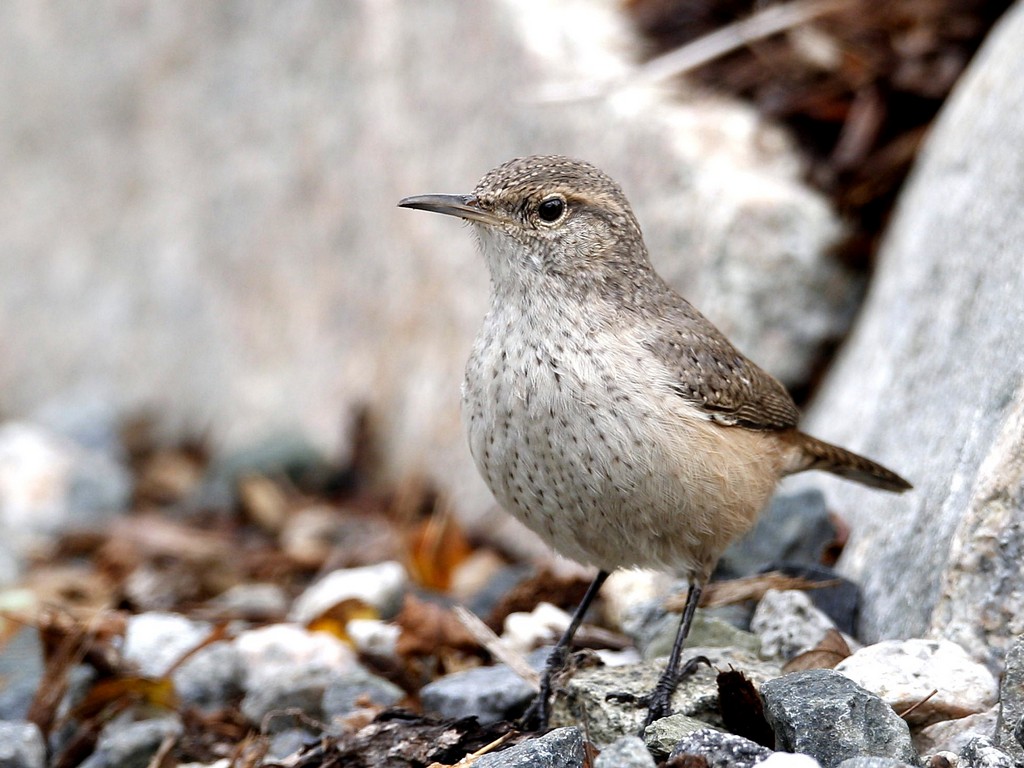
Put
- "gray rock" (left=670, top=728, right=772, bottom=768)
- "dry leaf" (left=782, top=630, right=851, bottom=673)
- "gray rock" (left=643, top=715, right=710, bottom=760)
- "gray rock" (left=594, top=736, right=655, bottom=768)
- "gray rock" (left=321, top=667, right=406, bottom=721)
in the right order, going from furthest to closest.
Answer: "gray rock" (left=321, top=667, right=406, bottom=721)
"dry leaf" (left=782, top=630, right=851, bottom=673)
"gray rock" (left=643, top=715, right=710, bottom=760)
"gray rock" (left=670, top=728, right=772, bottom=768)
"gray rock" (left=594, top=736, right=655, bottom=768)

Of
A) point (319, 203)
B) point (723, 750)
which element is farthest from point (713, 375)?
point (319, 203)

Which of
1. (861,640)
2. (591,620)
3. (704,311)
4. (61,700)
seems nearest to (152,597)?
(61,700)

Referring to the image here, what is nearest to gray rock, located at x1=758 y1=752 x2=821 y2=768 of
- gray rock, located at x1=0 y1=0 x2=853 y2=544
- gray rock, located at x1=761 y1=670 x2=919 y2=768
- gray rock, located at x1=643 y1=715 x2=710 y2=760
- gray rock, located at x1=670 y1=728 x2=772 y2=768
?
gray rock, located at x1=670 y1=728 x2=772 y2=768

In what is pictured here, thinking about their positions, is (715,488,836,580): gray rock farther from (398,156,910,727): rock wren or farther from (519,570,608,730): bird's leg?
(519,570,608,730): bird's leg

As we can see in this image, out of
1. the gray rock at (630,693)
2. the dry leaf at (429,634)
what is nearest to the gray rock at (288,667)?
the dry leaf at (429,634)

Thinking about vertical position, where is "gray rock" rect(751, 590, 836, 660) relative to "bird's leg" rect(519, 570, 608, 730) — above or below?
above

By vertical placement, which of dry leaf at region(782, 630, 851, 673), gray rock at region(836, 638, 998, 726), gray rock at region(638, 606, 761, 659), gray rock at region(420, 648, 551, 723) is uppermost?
gray rock at region(836, 638, 998, 726)

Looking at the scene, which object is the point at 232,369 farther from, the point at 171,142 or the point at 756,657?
the point at 756,657
